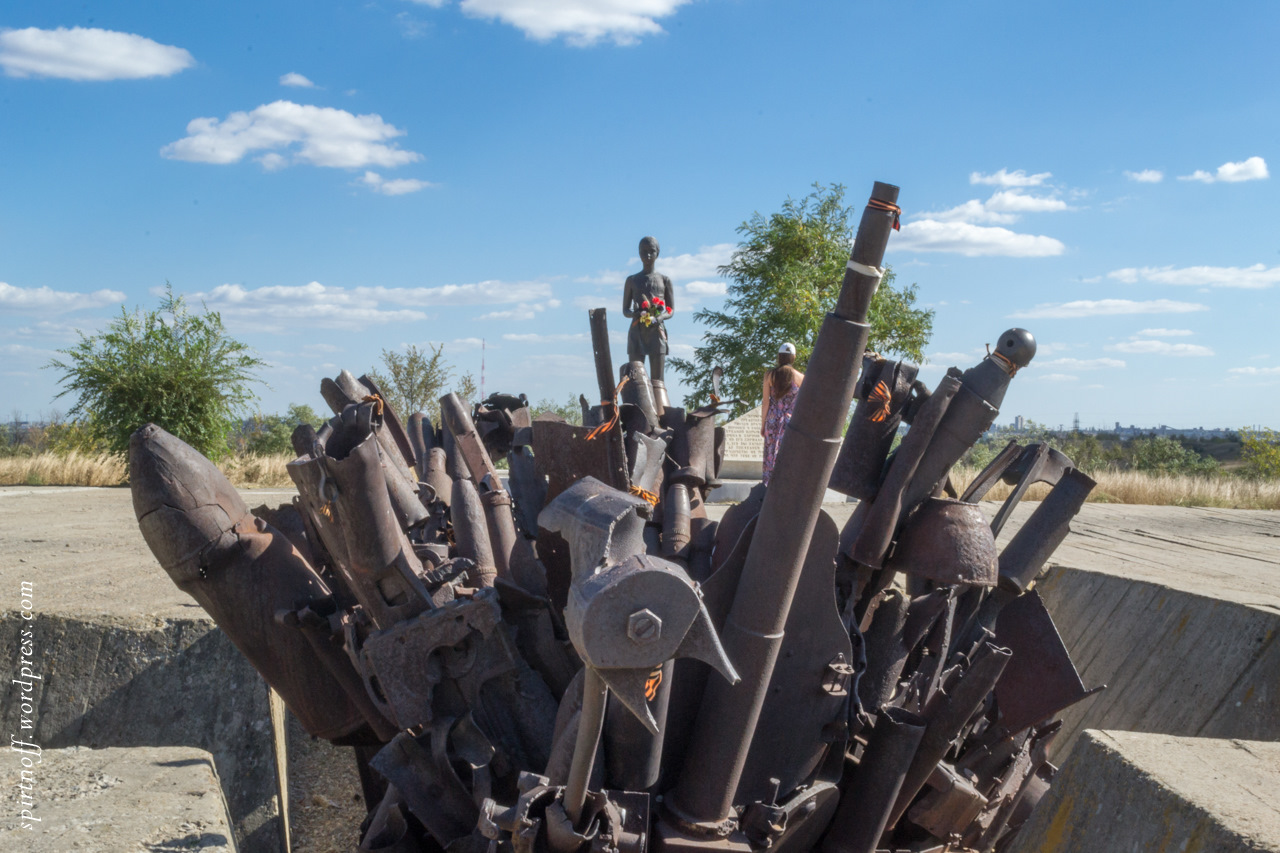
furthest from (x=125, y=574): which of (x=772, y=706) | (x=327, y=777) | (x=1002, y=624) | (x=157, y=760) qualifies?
(x=1002, y=624)

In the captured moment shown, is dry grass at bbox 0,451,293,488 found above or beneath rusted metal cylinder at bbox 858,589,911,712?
beneath

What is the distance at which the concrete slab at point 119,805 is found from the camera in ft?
6.29

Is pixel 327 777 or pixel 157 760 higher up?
pixel 157 760

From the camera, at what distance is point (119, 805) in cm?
210

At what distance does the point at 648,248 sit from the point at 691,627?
7.89 meters

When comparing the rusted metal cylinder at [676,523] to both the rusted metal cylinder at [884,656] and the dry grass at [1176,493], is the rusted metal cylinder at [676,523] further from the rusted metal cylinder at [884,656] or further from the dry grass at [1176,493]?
the dry grass at [1176,493]

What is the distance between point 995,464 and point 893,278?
19373 millimetres

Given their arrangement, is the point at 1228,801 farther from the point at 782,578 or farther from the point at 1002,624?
the point at 1002,624

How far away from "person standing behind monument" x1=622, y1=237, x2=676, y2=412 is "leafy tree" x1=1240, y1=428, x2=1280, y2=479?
41.3 feet

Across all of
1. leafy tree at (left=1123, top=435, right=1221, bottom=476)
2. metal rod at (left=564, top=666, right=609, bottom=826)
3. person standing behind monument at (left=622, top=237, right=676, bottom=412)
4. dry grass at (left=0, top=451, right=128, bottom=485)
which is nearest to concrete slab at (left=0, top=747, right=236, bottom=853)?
metal rod at (left=564, top=666, right=609, bottom=826)

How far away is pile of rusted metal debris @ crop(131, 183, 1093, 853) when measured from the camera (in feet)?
6.36

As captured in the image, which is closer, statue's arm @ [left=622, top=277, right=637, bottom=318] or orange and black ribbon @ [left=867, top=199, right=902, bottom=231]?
orange and black ribbon @ [left=867, top=199, right=902, bottom=231]

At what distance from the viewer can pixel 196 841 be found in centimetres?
198

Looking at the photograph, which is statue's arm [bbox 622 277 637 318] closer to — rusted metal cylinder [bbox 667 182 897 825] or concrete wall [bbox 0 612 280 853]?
concrete wall [bbox 0 612 280 853]
